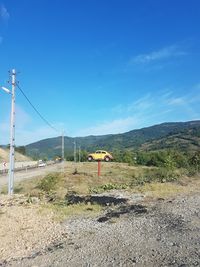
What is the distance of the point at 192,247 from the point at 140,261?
58.1 inches

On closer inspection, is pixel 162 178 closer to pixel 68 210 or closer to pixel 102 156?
pixel 68 210

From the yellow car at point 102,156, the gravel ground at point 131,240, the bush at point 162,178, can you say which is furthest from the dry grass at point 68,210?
the yellow car at point 102,156

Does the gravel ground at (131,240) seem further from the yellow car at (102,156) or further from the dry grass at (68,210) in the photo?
the yellow car at (102,156)

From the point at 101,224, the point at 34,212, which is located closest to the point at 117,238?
the point at 101,224

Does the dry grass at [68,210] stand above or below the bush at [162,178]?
below

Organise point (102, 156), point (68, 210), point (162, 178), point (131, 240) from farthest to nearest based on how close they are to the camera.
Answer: point (102, 156)
point (162, 178)
point (68, 210)
point (131, 240)

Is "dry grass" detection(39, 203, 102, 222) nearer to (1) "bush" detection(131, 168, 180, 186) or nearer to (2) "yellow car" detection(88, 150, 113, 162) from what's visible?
(1) "bush" detection(131, 168, 180, 186)

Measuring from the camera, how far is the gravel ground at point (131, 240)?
1027 cm

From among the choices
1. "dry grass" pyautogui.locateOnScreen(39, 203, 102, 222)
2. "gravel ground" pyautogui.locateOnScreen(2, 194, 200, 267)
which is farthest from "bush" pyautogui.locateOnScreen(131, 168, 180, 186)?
"gravel ground" pyautogui.locateOnScreen(2, 194, 200, 267)

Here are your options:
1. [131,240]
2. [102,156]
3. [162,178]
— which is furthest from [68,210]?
[102,156]

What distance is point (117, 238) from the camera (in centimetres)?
1245

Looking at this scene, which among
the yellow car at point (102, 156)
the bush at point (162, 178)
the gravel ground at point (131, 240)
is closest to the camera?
the gravel ground at point (131, 240)

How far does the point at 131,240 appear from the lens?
12.0 m

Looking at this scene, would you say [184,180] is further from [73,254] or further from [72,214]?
[73,254]
